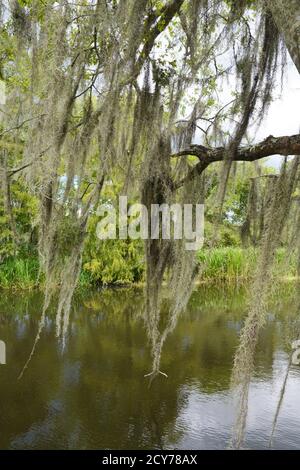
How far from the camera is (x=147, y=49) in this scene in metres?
2.96

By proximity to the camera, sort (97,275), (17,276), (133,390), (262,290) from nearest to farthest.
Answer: (262,290) → (133,390) → (17,276) → (97,275)

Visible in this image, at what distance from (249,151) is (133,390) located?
3267 millimetres

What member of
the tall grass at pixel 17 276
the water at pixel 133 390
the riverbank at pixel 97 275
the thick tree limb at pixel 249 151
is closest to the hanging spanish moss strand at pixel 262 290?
the thick tree limb at pixel 249 151

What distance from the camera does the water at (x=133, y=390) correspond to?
13.1 ft

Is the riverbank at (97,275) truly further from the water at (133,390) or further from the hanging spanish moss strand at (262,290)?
the hanging spanish moss strand at (262,290)

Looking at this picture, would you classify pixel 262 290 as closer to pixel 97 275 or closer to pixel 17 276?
pixel 17 276

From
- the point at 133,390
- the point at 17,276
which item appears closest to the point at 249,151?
the point at 133,390

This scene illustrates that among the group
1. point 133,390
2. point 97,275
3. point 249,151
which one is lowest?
point 133,390

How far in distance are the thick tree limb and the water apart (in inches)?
37.6

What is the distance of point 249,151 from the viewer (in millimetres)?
2516

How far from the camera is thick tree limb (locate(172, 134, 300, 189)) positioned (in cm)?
230

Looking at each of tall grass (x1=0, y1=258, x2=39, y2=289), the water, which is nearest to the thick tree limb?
the water

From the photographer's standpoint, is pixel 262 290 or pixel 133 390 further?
pixel 133 390

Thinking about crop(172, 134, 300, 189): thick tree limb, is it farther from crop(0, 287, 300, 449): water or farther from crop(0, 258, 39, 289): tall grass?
crop(0, 258, 39, 289): tall grass
